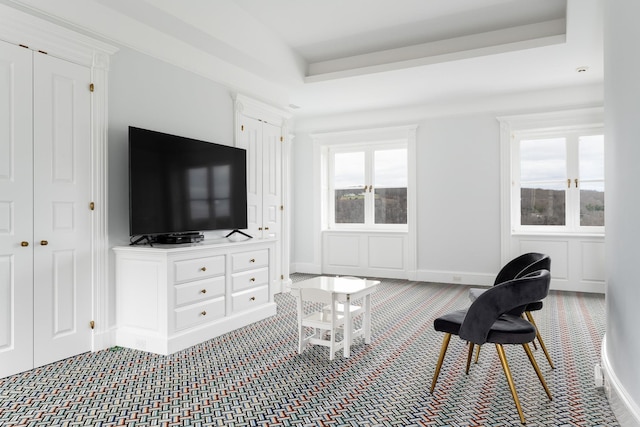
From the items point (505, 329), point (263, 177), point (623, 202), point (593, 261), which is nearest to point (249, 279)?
point (263, 177)

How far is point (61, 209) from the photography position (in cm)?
332

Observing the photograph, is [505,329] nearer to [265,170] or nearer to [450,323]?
[450,323]

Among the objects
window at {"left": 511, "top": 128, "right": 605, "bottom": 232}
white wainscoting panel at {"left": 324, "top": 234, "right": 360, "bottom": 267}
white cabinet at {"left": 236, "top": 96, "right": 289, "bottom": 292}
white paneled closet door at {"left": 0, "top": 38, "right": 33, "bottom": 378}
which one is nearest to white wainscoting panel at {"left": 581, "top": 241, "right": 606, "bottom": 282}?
window at {"left": 511, "top": 128, "right": 605, "bottom": 232}

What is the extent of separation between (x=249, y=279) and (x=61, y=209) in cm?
182

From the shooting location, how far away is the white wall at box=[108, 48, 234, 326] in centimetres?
369

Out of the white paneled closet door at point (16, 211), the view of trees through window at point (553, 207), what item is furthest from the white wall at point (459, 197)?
the white paneled closet door at point (16, 211)

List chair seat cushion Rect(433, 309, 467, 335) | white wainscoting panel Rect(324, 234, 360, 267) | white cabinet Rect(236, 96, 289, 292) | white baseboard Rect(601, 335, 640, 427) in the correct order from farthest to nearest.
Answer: white wainscoting panel Rect(324, 234, 360, 267) < white cabinet Rect(236, 96, 289, 292) < chair seat cushion Rect(433, 309, 467, 335) < white baseboard Rect(601, 335, 640, 427)

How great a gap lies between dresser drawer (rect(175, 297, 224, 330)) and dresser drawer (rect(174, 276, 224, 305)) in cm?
5

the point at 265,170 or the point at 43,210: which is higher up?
the point at 265,170

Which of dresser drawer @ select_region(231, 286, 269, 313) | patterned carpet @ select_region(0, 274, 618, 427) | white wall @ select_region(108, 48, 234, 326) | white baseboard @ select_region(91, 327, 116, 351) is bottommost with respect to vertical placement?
patterned carpet @ select_region(0, 274, 618, 427)

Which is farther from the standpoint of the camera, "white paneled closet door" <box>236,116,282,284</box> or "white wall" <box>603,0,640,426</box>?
"white paneled closet door" <box>236,116,282,284</box>

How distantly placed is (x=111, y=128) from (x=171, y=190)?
715 millimetres

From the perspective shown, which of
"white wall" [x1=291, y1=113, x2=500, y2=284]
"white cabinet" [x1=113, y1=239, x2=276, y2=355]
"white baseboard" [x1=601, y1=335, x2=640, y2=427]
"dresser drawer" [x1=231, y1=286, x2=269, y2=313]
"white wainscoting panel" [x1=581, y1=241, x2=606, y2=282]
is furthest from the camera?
"white wall" [x1=291, y1=113, x2=500, y2=284]

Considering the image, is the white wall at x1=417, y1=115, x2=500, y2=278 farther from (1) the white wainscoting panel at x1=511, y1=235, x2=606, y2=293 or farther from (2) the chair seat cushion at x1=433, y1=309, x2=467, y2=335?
(2) the chair seat cushion at x1=433, y1=309, x2=467, y2=335
